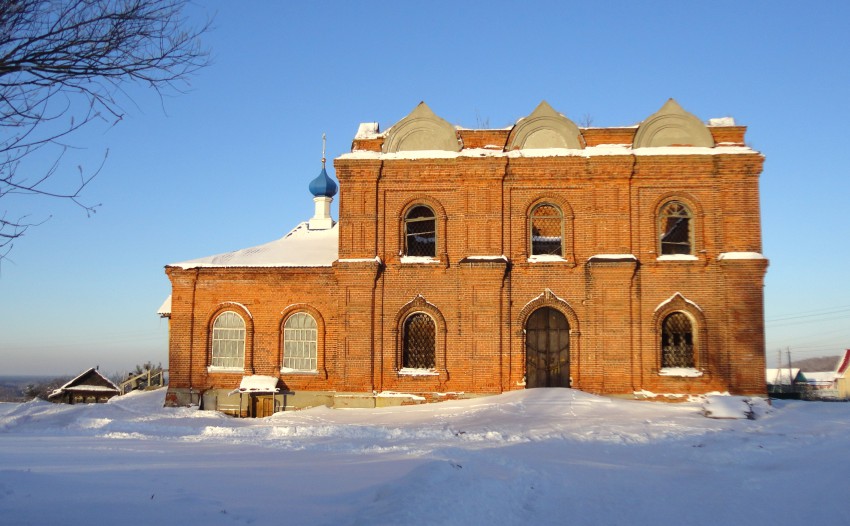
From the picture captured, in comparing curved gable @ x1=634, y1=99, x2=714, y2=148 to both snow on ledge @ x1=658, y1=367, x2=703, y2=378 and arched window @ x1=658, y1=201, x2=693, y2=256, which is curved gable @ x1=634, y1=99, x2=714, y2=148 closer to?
arched window @ x1=658, y1=201, x2=693, y2=256

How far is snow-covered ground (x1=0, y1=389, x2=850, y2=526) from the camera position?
22.5ft

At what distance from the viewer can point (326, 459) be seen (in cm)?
1019

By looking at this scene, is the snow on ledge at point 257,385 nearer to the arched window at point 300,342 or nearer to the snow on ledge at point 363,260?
the arched window at point 300,342

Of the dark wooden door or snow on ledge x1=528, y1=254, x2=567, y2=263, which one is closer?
snow on ledge x1=528, y1=254, x2=567, y2=263

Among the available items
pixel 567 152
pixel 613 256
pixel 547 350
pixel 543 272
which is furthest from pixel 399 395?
pixel 567 152

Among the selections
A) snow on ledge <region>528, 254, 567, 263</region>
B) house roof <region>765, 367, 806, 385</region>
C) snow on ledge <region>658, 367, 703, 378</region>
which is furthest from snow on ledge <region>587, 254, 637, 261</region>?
house roof <region>765, 367, 806, 385</region>

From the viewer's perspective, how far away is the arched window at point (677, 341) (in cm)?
1836

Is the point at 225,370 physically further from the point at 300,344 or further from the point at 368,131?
the point at 368,131

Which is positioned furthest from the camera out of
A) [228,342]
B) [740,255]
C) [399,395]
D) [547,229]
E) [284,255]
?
[284,255]

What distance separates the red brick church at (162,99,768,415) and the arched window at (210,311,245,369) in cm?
33

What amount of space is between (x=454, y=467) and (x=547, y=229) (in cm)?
1114

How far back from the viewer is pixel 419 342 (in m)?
18.8

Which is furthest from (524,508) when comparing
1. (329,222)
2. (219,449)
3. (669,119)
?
(329,222)

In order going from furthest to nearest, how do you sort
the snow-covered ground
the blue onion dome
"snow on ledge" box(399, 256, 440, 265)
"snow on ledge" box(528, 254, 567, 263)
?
the blue onion dome
"snow on ledge" box(399, 256, 440, 265)
"snow on ledge" box(528, 254, 567, 263)
the snow-covered ground
